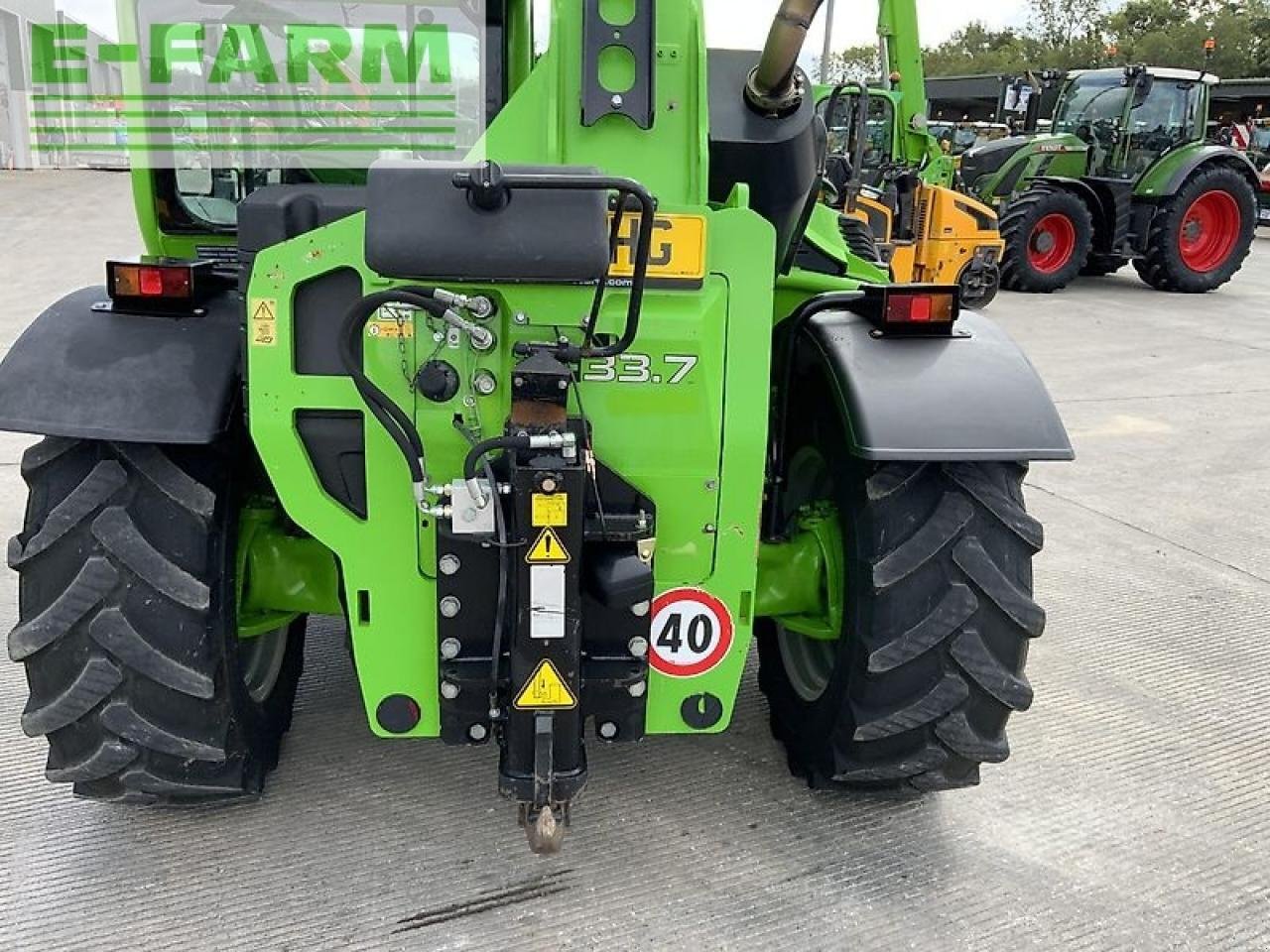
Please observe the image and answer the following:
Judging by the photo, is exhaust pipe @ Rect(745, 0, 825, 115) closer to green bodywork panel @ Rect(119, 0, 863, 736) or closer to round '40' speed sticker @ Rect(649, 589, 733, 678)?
green bodywork panel @ Rect(119, 0, 863, 736)

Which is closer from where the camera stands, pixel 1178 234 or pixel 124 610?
pixel 124 610

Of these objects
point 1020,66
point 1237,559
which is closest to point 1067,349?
point 1237,559

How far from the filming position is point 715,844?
2.80 m

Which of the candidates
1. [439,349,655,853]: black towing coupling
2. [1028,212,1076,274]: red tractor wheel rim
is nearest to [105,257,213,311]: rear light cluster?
[439,349,655,853]: black towing coupling

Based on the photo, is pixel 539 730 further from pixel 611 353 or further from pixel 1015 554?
pixel 1015 554

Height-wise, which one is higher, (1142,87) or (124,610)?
(1142,87)

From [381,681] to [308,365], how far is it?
0.71 meters

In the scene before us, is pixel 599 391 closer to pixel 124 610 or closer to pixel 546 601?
pixel 546 601

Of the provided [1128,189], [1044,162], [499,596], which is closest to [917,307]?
[499,596]

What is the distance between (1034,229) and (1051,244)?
1.10 feet

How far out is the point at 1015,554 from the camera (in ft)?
8.87

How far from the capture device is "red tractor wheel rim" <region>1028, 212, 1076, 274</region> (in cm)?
1352

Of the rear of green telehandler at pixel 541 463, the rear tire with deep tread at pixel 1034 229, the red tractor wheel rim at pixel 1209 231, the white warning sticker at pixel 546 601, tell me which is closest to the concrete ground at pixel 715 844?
the rear of green telehandler at pixel 541 463

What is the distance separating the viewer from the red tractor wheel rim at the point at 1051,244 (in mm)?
13523
